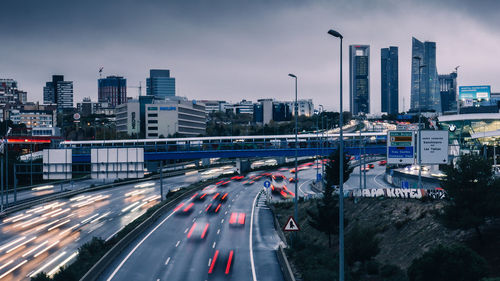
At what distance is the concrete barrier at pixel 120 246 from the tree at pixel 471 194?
2203 centimetres

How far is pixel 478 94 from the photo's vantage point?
120 meters

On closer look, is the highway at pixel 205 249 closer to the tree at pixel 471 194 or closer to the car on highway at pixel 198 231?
the car on highway at pixel 198 231

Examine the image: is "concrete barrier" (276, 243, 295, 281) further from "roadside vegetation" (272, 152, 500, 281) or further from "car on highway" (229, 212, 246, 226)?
"car on highway" (229, 212, 246, 226)

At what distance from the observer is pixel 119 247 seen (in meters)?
37.4

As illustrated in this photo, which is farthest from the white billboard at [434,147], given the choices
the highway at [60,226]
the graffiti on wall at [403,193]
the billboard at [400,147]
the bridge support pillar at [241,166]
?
the bridge support pillar at [241,166]

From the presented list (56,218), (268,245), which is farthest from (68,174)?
(268,245)

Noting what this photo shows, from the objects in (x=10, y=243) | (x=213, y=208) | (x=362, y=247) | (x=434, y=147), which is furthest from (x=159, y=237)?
(x=434, y=147)

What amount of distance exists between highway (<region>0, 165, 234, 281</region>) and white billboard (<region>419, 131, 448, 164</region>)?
3127 centimetres

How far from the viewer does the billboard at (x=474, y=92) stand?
119750 mm

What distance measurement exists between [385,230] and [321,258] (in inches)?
447

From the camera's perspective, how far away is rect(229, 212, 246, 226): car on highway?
5218 centimetres

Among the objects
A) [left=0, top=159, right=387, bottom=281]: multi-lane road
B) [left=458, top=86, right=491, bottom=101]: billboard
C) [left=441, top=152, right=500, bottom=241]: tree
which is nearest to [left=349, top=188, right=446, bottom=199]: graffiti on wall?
[left=441, top=152, right=500, bottom=241]: tree

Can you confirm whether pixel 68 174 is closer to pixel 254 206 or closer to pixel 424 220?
pixel 254 206

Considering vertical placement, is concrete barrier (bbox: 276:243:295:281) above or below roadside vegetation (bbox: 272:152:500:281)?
below
